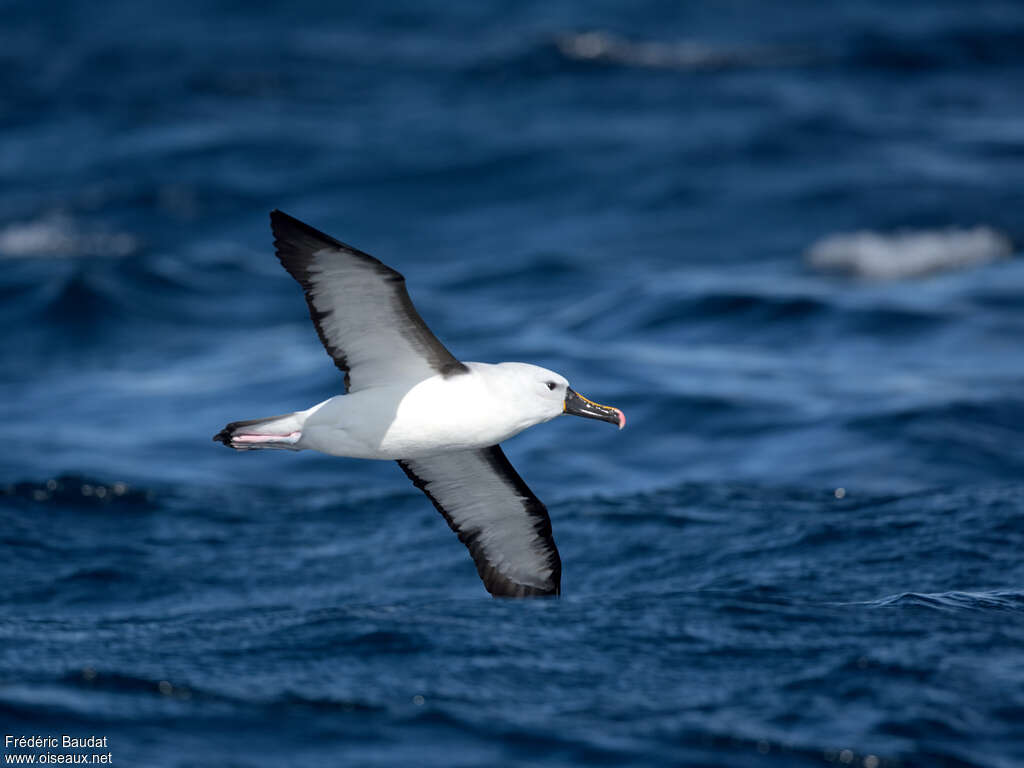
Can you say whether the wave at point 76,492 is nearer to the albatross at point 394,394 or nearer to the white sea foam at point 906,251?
the albatross at point 394,394

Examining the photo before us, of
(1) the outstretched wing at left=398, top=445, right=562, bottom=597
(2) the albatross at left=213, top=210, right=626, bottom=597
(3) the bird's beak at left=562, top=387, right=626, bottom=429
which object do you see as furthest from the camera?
(1) the outstretched wing at left=398, top=445, right=562, bottom=597

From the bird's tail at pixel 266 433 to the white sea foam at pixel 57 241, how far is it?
1637 centimetres

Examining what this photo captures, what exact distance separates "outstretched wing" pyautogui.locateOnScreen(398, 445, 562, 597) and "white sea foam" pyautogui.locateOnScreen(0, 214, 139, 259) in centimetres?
1545

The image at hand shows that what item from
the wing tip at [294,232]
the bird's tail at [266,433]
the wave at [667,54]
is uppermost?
the wave at [667,54]

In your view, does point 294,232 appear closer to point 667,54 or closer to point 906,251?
point 906,251

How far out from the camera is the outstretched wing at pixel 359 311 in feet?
27.4

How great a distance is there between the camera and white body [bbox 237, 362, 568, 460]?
8.99 metres

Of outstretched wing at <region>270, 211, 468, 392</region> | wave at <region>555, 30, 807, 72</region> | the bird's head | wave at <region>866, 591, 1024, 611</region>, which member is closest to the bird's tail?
outstretched wing at <region>270, 211, 468, 392</region>

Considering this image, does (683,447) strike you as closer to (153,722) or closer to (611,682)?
(611,682)

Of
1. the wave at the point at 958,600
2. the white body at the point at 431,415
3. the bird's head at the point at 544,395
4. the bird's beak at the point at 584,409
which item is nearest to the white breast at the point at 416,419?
the white body at the point at 431,415

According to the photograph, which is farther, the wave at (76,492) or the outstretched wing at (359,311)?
the wave at (76,492)

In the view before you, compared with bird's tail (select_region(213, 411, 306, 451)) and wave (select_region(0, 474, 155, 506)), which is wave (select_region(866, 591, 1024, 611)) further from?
wave (select_region(0, 474, 155, 506))

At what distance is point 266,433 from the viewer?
902 cm

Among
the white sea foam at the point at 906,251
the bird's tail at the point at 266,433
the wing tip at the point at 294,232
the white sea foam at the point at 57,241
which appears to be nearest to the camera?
the wing tip at the point at 294,232
